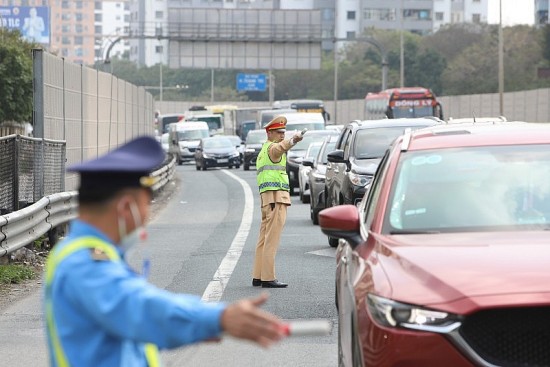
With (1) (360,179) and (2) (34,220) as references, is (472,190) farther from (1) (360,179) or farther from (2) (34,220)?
(1) (360,179)

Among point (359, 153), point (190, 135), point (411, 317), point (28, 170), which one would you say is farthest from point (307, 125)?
point (411, 317)

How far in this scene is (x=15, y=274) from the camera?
51.4ft

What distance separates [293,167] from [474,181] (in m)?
28.5

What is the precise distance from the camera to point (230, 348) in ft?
34.6

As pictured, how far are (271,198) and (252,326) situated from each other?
35.8 feet

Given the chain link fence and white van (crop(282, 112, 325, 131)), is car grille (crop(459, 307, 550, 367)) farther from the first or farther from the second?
white van (crop(282, 112, 325, 131))

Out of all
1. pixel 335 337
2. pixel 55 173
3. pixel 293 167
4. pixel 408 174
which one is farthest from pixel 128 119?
pixel 408 174

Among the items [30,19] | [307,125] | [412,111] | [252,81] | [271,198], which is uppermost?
[30,19]

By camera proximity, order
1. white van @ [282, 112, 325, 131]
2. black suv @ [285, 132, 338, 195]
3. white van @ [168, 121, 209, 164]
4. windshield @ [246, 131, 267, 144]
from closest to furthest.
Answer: black suv @ [285, 132, 338, 195]
white van @ [282, 112, 325, 131]
windshield @ [246, 131, 267, 144]
white van @ [168, 121, 209, 164]

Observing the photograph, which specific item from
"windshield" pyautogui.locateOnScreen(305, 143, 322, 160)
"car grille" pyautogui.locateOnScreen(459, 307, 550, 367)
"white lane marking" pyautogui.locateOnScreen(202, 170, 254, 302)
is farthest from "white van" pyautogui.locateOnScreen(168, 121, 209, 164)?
"car grille" pyautogui.locateOnScreen(459, 307, 550, 367)

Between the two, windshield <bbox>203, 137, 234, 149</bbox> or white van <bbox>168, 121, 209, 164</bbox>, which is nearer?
windshield <bbox>203, 137, 234, 149</bbox>

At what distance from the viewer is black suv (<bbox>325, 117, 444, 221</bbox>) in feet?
62.0

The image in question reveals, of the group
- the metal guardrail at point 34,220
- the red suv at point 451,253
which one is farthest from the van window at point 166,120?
the red suv at point 451,253

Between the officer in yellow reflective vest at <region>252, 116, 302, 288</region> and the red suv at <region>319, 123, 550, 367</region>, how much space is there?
18.0ft
